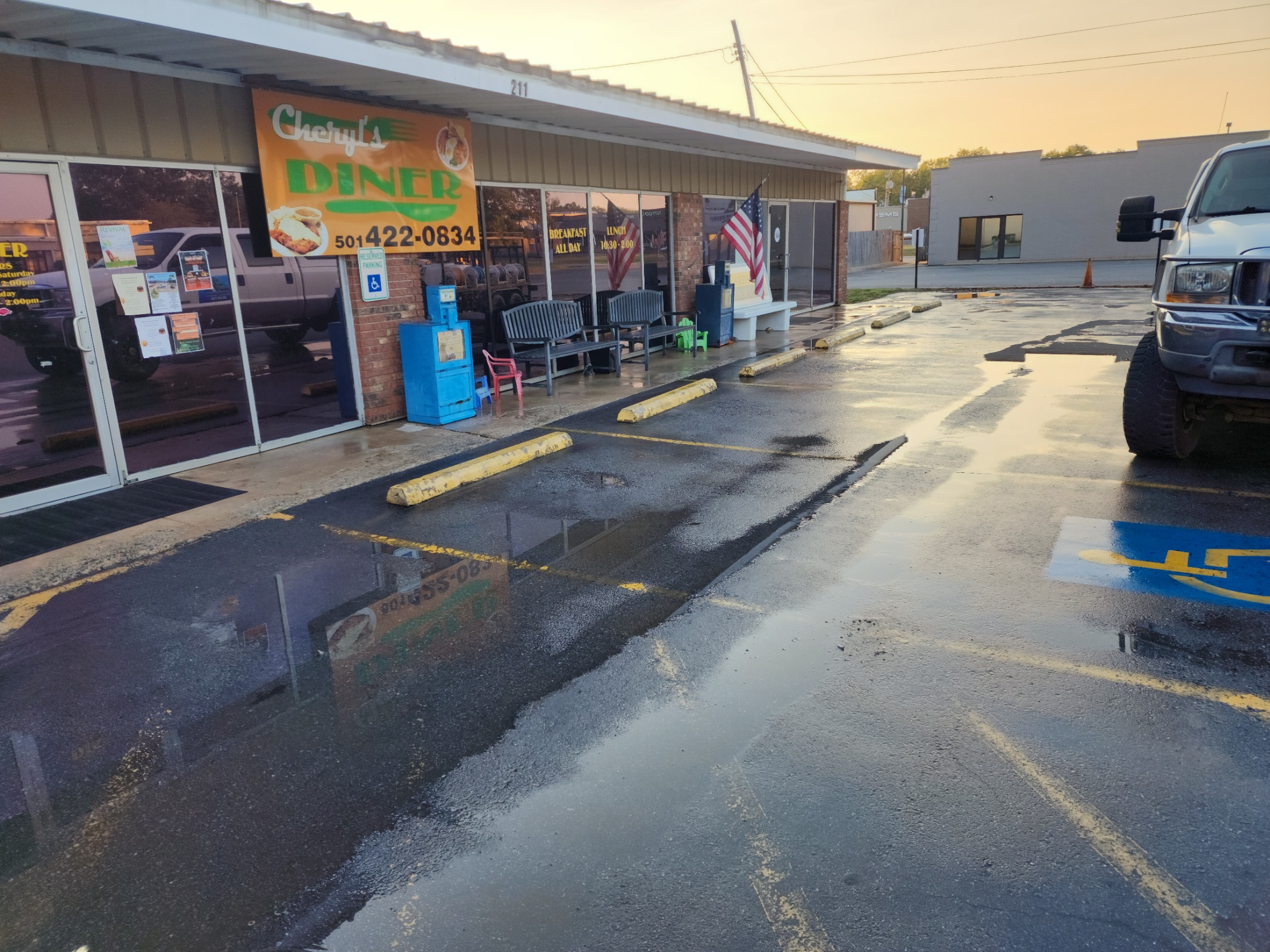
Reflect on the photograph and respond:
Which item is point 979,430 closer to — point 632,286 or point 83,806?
point 632,286

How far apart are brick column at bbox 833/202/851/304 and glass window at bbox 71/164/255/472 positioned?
17202mm

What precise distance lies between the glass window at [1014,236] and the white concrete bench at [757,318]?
88.1 feet

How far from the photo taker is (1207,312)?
5828 millimetres

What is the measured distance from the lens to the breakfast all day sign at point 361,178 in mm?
8062

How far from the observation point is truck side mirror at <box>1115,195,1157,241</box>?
6.77m

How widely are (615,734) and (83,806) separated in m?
2.11

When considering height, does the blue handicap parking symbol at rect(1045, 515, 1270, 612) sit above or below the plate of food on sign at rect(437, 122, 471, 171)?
below

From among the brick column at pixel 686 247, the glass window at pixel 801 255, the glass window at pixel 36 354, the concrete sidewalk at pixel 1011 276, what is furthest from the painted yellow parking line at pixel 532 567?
the concrete sidewalk at pixel 1011 276

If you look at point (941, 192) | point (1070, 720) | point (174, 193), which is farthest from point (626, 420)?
point (941, 192)

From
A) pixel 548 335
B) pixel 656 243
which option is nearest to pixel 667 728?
pixel 548 335

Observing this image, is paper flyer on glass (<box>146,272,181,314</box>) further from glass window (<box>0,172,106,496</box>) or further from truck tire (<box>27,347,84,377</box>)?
truck tire (<box>27,347,84,377</box>)

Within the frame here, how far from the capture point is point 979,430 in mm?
8602

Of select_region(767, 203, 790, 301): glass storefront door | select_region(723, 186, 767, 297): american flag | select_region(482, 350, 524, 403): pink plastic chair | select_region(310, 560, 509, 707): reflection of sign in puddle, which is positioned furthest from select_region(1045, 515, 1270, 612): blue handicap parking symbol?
select_region(767, 203, 790, 301): glass storefront door

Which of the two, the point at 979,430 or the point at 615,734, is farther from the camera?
the point at 979,430
